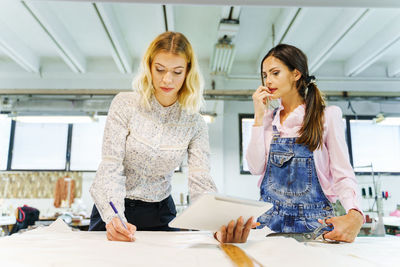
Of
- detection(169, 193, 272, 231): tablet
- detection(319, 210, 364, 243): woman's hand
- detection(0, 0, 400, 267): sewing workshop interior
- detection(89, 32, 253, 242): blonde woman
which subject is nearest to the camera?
detection(169, 193, 272, 231): tablet

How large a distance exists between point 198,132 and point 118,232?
63 cm

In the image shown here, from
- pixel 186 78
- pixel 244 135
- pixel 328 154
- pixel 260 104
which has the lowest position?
pixel 328 154

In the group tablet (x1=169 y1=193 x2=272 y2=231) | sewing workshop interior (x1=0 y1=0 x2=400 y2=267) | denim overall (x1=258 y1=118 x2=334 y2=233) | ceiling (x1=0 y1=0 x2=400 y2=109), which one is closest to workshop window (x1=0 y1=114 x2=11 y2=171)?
sewing workshop interior (x1=0 y1=0 x2=400 y2=267)

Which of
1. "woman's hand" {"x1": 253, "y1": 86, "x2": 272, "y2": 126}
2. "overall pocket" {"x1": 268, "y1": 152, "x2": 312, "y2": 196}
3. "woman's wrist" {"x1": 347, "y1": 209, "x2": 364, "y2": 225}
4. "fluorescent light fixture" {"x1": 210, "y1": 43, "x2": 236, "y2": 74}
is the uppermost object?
"fluorescent light fixture" {"x1": 210, "y1": 43, "x2": 236, "y2": 74}

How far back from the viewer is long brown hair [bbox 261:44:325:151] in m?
1.32

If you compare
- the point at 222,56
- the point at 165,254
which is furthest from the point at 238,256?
the point at 222,56

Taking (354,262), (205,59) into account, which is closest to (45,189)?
(205,59)

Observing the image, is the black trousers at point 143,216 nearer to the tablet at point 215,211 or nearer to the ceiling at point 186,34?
the tablet at point 215,211

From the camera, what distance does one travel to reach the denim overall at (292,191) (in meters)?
1.26

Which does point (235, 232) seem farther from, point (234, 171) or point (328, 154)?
point (234, 171)

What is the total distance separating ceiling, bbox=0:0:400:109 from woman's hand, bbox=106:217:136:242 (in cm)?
285

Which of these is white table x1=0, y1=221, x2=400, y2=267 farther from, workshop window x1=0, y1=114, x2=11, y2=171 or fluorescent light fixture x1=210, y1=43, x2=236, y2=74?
workshop window x1=0, y1=114, x2=11, y2=171

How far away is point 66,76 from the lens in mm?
6301

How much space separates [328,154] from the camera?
1360 millimetres
